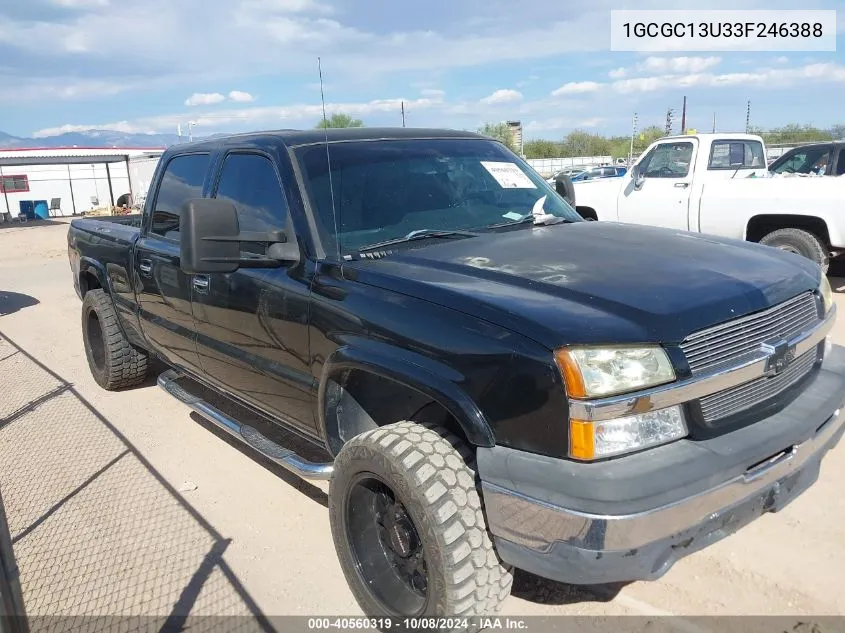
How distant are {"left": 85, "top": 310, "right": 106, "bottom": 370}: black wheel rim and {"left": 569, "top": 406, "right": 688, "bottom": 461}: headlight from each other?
476 centimetres

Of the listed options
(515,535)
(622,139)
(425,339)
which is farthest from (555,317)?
(622,139)

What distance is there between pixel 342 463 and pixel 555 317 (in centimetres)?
105

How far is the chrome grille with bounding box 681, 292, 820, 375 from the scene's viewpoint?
2.28 meters

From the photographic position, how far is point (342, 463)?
2758 millimetres

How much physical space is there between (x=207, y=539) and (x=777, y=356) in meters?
2.69

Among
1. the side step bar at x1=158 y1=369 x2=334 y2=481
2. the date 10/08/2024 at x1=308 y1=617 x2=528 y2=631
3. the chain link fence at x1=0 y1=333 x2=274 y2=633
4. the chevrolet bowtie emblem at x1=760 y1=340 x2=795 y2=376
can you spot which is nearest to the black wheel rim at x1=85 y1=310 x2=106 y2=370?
the chain link fence at x1=0 y1=333 x2=274 y2=633

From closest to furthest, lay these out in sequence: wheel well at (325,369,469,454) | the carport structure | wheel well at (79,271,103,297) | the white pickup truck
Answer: wheel well at (325,369,469,454)
wheel well at (79,271,103,297)
the white pickup truck
the carport structure

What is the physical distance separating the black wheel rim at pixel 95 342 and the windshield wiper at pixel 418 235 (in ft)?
11.8

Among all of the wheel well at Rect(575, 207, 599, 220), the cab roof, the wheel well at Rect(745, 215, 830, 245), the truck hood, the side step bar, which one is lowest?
the side step bar

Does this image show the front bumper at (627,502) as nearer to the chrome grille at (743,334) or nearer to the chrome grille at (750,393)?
the chrome grille at (750,393)

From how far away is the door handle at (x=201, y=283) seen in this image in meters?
3.80

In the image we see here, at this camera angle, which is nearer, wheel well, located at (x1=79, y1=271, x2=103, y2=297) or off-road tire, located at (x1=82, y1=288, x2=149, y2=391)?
off-road tire, located at (x1=82, y1=288, x2=149, y2=391)

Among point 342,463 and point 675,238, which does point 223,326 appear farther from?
point 675,238

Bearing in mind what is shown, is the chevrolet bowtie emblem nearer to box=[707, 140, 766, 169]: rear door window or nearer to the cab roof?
the cab roof
